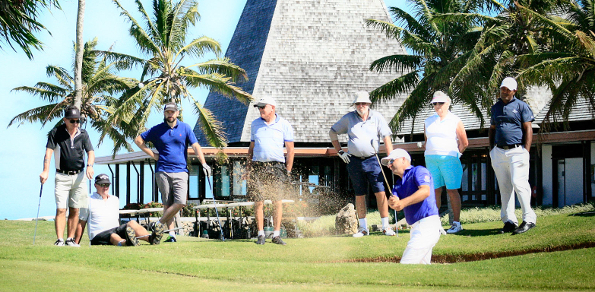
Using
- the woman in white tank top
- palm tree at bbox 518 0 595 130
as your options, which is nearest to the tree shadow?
the woman in white tank top

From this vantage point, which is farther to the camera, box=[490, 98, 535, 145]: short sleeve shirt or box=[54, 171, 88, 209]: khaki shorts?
box=[54, 171, 88, 209]: khaki shorts

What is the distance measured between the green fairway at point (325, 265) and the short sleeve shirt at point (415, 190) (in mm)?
566

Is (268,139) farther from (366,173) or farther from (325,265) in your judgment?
(325,265)

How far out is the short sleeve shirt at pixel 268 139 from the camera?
930 centimetres

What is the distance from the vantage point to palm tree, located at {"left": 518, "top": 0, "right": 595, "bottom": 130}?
17516 mm

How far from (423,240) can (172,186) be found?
4.04 m

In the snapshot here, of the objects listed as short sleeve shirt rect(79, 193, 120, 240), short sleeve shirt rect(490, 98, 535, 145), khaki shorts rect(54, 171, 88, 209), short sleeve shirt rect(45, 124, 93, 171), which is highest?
short sleeve shirt rect(490, 98, 535, 145)

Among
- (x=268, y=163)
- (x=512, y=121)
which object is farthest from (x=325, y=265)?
(x=512, y=121)

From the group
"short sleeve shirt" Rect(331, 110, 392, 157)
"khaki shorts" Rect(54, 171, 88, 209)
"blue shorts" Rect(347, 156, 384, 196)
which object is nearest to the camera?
"khaki shorts" Rect(54, 171, 88, 209)

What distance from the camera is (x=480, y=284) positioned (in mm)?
6102

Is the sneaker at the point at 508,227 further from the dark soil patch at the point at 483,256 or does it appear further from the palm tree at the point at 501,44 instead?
the palm tree at the point at 501,44

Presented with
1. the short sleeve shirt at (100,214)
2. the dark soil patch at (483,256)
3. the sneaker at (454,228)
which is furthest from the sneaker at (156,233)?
the sneaker at (454,228)

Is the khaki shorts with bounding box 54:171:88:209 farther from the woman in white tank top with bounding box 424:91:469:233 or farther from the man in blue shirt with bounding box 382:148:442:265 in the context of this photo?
the woman in white tank top with bounding box 424:91:469:233

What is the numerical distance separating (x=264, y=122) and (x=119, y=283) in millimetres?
4048
